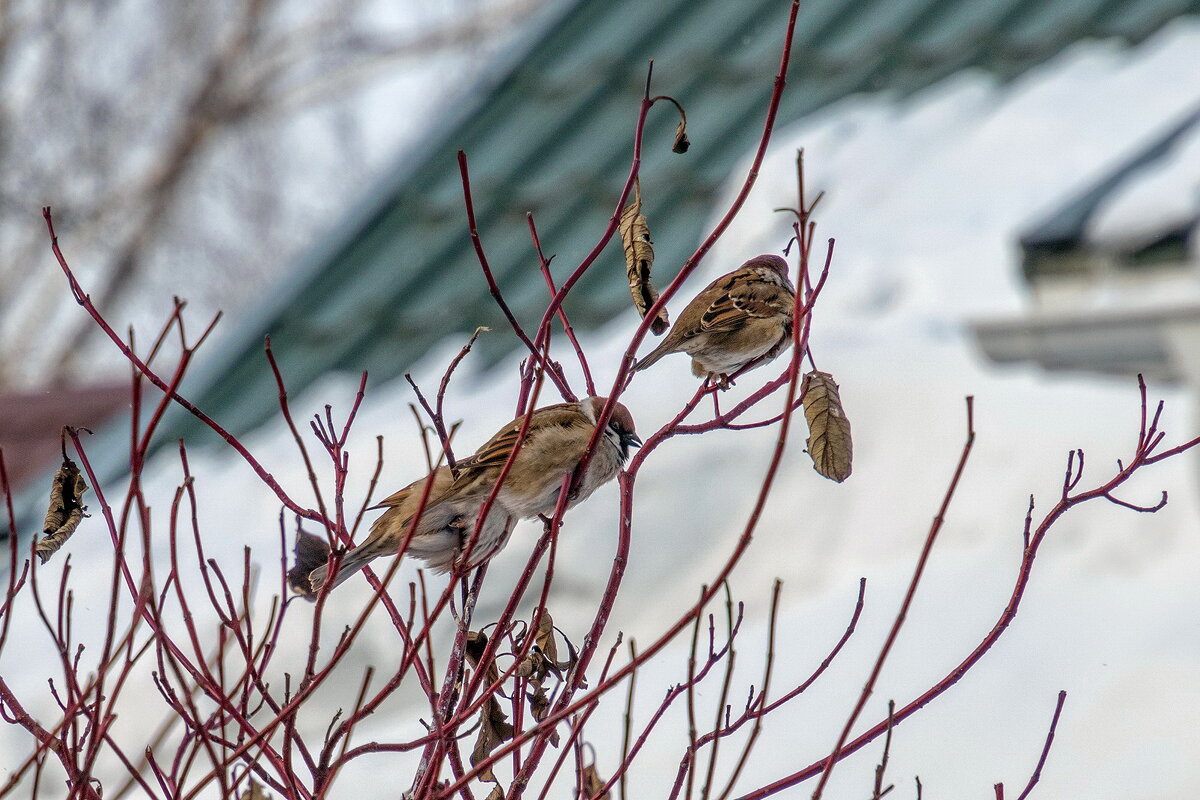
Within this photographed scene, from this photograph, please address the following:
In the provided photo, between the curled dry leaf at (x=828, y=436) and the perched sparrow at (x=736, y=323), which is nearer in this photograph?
the curled dry leaf at (x=828, y=436)

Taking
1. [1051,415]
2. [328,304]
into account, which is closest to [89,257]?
[328,304]

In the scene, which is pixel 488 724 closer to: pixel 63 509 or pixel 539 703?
pixel 539 703

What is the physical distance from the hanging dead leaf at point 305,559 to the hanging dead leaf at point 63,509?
1.01ft

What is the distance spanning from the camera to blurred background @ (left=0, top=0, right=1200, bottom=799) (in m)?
3.19

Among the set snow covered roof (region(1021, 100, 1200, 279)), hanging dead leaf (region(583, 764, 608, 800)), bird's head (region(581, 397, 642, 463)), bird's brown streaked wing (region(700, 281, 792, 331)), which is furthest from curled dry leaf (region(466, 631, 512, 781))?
snow covered roof (region(1021, 100, 1200, 279))

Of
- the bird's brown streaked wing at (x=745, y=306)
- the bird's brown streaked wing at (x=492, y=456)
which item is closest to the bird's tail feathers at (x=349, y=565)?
the bird's brown streaked wing at (x=492, y=456)

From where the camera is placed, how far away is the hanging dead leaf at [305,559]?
1779mm

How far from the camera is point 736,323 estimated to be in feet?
7.05

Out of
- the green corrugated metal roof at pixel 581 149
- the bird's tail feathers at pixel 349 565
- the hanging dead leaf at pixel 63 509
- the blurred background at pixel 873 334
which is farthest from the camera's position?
the green corrugated metal roof at pixel 581 149

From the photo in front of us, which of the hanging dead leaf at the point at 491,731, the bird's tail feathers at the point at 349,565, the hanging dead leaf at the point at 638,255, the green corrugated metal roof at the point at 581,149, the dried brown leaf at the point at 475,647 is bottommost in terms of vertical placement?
the hanging dead leaf at the point at 491,731

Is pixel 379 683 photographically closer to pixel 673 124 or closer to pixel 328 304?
pixel 328 304

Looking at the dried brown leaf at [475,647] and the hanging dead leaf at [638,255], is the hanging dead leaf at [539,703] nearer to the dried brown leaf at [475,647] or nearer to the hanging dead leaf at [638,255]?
the dried brown leaf at [475,647]

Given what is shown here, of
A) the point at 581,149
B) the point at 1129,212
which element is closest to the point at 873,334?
the point at 1129,212

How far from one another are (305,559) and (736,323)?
0.78 meters
